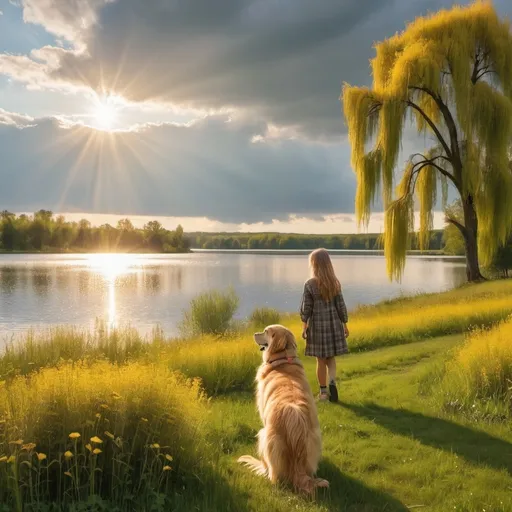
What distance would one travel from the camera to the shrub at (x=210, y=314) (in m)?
16.9

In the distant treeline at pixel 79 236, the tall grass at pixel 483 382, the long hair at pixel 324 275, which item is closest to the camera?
the tall grass at pixel 483 382

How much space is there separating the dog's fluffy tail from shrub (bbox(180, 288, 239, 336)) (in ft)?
38.7

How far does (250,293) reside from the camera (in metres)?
30.2

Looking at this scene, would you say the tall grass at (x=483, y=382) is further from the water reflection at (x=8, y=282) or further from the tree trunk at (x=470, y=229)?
the water reflection at (x=8, y=282)

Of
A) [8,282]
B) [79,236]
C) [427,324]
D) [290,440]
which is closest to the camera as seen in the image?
[290,440]

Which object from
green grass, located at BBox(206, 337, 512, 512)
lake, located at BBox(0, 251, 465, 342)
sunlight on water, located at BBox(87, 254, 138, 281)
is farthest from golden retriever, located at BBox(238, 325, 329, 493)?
sunlight on water, located at BBox(87, 254, 138, 281)

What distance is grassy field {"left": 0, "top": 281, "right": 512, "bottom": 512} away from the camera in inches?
154

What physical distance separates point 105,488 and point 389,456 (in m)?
2.93

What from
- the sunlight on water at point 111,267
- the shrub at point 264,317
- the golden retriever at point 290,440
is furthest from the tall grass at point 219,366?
the sunlight on water at point 111,267

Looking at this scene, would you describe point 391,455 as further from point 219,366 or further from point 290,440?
point 219,366

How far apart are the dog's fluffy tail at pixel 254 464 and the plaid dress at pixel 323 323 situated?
242 cm

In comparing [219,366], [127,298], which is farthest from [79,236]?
[219,366]

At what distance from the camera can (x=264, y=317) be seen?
18344 mm

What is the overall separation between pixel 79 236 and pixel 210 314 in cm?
8669
